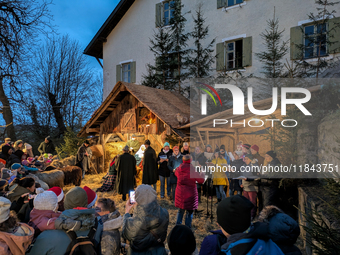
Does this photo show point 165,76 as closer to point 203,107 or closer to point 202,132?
point 203,107

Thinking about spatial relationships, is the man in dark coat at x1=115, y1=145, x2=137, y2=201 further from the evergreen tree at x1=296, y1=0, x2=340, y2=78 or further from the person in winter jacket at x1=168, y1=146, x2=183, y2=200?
the evergreen tree at x1=296, y1=0, x2=340, y2=78

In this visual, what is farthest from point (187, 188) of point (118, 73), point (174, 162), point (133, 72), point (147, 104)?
point (118, 73)

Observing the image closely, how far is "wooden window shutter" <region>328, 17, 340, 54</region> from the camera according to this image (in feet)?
32.5

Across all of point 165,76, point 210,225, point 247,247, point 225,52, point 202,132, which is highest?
point 225,52

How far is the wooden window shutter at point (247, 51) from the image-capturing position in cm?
1198

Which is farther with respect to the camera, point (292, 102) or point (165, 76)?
point (165, 76)

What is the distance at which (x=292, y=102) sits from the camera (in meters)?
6.67

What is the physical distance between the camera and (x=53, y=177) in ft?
25.9

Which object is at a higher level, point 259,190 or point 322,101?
point 322,101

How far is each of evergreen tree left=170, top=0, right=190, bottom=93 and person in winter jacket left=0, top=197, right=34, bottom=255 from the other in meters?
12.1

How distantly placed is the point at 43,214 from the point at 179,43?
1274cm

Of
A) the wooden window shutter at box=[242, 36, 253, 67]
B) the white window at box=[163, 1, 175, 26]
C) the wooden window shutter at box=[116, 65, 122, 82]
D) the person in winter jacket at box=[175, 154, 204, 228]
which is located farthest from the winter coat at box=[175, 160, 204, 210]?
the wooden window shutter at box=[116, 65, 122, 82]

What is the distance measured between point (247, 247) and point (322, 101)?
248 inches

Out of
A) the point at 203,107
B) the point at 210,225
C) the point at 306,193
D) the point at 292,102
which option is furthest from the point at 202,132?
the point at 306,193
